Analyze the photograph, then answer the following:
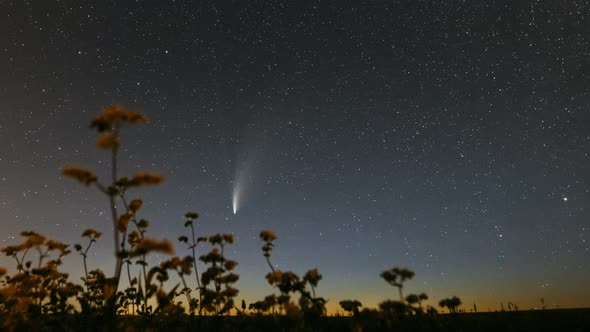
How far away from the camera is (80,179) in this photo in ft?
16.4

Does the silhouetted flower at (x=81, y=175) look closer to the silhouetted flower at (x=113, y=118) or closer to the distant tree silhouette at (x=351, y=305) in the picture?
the silhouetted flower at (x=113, y=118)

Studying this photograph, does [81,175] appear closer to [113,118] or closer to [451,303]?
[113,118]

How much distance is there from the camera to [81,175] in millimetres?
4977

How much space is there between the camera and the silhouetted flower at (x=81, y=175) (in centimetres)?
497

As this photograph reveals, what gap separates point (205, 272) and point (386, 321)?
4.09 m

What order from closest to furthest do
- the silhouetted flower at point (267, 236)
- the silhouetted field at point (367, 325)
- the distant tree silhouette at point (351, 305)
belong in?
the silhouetted field at point (367, 325), the distant tree silhouette at point (351, 305), the silhouetted flower at point (267, 236)

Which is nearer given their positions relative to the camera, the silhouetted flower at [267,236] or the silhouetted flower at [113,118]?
the silhouetted flower at [113,118]

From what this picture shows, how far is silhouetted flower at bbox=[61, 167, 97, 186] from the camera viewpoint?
4.97 m

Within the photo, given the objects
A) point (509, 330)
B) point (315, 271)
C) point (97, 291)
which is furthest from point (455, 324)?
point (97, 291)

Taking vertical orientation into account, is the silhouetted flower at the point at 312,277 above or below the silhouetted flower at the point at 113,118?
below

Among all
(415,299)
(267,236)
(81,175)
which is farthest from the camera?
(267,236)

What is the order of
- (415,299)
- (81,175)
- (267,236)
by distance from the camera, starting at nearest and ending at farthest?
(81,175), (415,299), (267,236)

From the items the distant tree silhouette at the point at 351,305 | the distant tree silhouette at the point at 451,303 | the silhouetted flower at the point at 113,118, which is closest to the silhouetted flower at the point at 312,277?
the distant tree silhouette at the point at 351,305

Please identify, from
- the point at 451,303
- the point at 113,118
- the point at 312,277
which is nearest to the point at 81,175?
the point at 113,118
